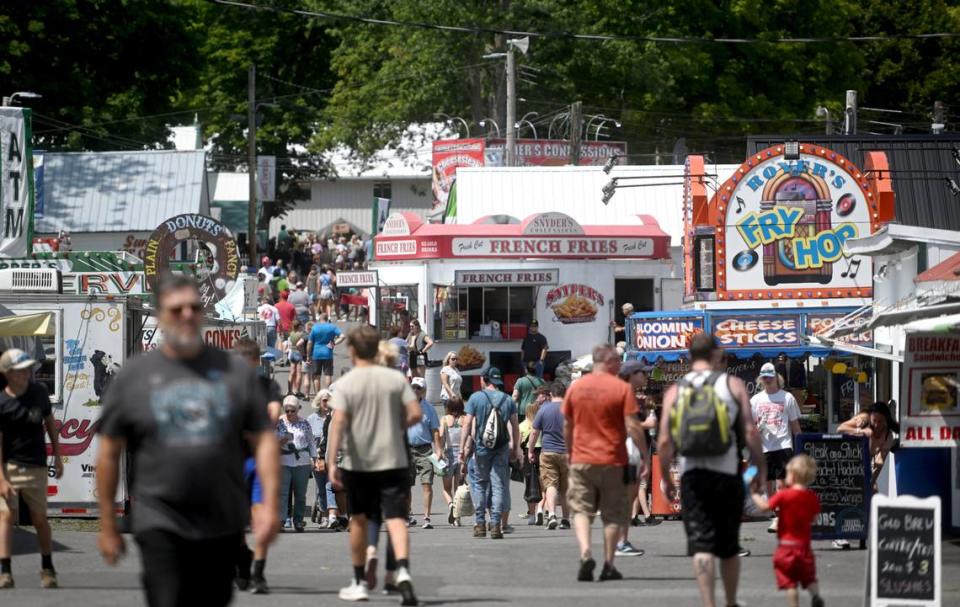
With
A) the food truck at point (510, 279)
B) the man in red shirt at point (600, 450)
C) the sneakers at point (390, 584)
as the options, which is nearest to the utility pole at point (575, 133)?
the food truck at point (510, 279)

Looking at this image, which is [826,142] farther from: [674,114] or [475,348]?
[674,114]

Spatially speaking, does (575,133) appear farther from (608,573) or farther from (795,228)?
(608,573)

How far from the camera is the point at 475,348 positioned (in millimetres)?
30094

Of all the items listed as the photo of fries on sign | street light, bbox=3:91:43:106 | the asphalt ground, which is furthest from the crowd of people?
street light, bbox=3:91:43:106

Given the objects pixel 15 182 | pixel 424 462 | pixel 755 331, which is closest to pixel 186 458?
pixel 424 462

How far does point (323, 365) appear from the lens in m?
29.0

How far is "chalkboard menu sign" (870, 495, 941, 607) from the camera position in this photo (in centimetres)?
971

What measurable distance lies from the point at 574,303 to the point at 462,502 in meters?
13.2

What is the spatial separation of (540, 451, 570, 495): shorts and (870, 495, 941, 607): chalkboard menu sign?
6821 millimetres

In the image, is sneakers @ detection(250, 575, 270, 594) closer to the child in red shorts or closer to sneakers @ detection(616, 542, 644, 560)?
the child in red shorts

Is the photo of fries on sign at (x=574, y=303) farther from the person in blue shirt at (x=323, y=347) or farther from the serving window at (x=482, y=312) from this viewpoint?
the person in blue shirt at (x=323, y=347)

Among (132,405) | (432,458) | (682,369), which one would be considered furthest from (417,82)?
(132,405)

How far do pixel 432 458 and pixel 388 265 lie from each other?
1453 cm

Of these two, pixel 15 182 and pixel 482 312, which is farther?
pixel 482 312
